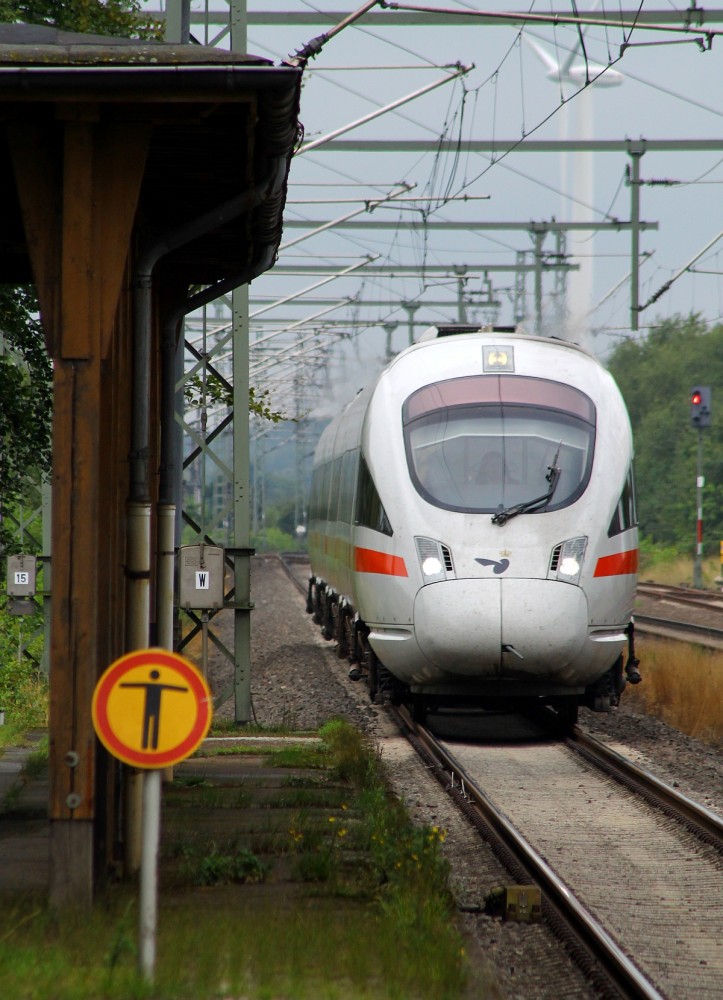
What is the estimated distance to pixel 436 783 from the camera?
10656 millimetres

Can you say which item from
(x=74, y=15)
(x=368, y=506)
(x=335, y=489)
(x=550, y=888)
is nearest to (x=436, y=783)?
(x=368, y=506)

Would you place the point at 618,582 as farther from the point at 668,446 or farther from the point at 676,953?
the point at 668,446

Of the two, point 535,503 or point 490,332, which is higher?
point 490,332

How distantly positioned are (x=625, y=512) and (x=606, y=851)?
3.85 m

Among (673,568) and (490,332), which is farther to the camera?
(673,568)

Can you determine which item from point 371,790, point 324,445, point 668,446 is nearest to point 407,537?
point 371,790

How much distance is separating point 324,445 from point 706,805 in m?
13.5

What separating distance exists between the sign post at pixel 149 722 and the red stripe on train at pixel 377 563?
20.6 feet

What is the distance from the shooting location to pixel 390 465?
1176 centimetres

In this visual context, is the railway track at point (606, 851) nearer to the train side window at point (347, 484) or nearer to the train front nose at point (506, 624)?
the train front nose at point (506, 624)

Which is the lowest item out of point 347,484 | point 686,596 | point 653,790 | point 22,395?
point 653,790

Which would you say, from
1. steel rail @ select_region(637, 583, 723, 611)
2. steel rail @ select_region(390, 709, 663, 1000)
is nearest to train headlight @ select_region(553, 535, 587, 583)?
steel rail @ select_region(390, 709, 663, 1000)

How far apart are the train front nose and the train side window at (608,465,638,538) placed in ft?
2.47

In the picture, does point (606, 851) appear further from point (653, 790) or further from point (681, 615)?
point (681, 615)
